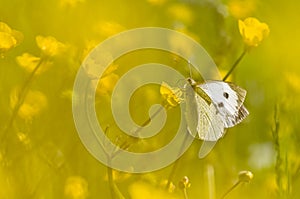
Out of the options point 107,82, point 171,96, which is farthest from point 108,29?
point 171,96

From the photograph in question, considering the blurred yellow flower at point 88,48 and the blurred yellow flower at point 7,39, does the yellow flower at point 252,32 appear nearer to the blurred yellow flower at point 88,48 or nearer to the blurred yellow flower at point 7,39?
the blurred yellow flower at point 88,48

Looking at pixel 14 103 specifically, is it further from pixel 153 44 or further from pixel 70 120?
pixel 153 44

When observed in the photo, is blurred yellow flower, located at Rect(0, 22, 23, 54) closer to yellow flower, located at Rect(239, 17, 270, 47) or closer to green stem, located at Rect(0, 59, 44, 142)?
green stem, located at Rect(0, 59, 44, 142)

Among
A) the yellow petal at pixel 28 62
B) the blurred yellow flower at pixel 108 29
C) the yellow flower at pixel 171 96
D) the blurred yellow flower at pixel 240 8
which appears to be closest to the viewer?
the yellow flower at pixel 171 96

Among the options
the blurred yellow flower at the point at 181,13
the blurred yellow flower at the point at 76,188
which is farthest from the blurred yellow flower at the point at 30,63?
the blurred yellow flower at the point at 181,13

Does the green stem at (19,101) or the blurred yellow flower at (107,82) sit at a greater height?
the blurred yellow flower at (107,82)

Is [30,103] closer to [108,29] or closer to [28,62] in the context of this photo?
[28,62]

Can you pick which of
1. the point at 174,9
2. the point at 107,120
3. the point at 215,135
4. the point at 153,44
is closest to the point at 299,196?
the point at 215,135
